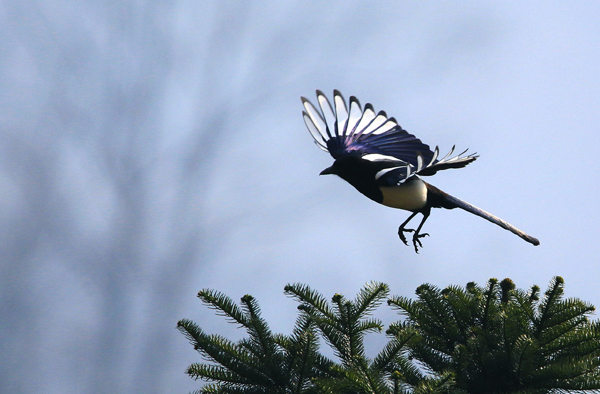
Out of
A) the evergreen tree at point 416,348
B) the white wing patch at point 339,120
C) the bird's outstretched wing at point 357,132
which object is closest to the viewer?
the evergreen tree at point 416,348

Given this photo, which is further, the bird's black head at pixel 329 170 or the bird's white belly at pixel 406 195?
the bird's black head at pixel 329 170

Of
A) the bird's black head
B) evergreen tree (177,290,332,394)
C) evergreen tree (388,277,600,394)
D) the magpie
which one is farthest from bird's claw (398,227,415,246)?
evergreen tree (177,290,332,394)

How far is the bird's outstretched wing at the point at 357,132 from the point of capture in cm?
589

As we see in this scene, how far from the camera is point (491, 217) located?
4996 millimetres

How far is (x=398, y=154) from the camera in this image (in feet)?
19.2

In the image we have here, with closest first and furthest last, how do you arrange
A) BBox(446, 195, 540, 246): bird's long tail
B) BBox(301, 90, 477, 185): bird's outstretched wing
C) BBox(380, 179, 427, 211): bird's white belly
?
BBox(446, 195, 540, 246): bird's long tail → BBox(380, 179, 427, 211): bird's white belly → BBox(301, 90, 477, 185): bird's outstretched wing

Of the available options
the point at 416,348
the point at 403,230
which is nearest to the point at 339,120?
the point at 403,230

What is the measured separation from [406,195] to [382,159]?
1.85 feet

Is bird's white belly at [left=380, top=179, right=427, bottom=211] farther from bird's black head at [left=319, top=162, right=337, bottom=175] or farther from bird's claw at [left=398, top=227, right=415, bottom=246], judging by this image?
bird's black head at [left=319, top=162, right=337, bottom=175]

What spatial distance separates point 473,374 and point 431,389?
0.98 metres

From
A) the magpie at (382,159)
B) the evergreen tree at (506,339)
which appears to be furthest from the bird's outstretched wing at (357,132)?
the evergreen tree at (506,339)

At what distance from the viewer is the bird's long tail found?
4.66 metres

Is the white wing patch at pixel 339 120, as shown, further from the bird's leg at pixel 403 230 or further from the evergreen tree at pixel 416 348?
the evergreen tree at pixel 416 348

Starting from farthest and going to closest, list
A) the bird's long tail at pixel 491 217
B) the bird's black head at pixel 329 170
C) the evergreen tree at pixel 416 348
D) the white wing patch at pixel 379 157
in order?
the white wing patch at pixel 379 157, the bird's black head at pixel 329 170, the bird's long tail at pixel 491 217, the evergreen tree at pixel 416 348
